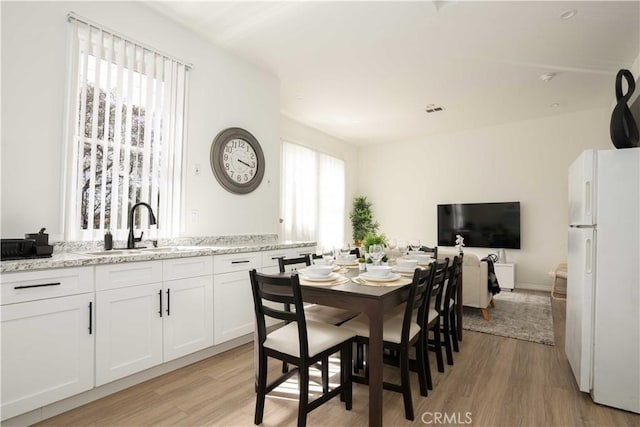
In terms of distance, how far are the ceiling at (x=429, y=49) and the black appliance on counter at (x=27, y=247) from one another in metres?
2.20

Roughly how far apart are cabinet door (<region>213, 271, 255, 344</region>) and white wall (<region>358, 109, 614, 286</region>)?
5068mm

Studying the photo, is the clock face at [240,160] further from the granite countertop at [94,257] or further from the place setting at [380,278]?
the place setting at [380,278]

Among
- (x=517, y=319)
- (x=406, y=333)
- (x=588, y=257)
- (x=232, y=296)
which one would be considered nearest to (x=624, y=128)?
(x=588, y=257)

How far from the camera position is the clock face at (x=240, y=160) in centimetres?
362

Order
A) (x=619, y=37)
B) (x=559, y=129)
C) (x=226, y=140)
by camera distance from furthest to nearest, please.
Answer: (x=559, y=129)
(x=226, y=140)
(x=619, y=37)

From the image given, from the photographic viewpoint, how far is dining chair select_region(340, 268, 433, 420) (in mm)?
1929

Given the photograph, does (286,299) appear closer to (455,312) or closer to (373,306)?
(373,306)

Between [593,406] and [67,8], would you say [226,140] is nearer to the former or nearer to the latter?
[67,8]

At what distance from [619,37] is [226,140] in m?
4.18

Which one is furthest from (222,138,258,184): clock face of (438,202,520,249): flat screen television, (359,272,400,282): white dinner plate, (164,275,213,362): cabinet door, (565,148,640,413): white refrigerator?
(438,202,520,249): flat screen television

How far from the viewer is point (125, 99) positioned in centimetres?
276

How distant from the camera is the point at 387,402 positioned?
6.98 ft

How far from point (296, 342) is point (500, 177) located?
596 cm

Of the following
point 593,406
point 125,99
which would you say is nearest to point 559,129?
point 593,406
